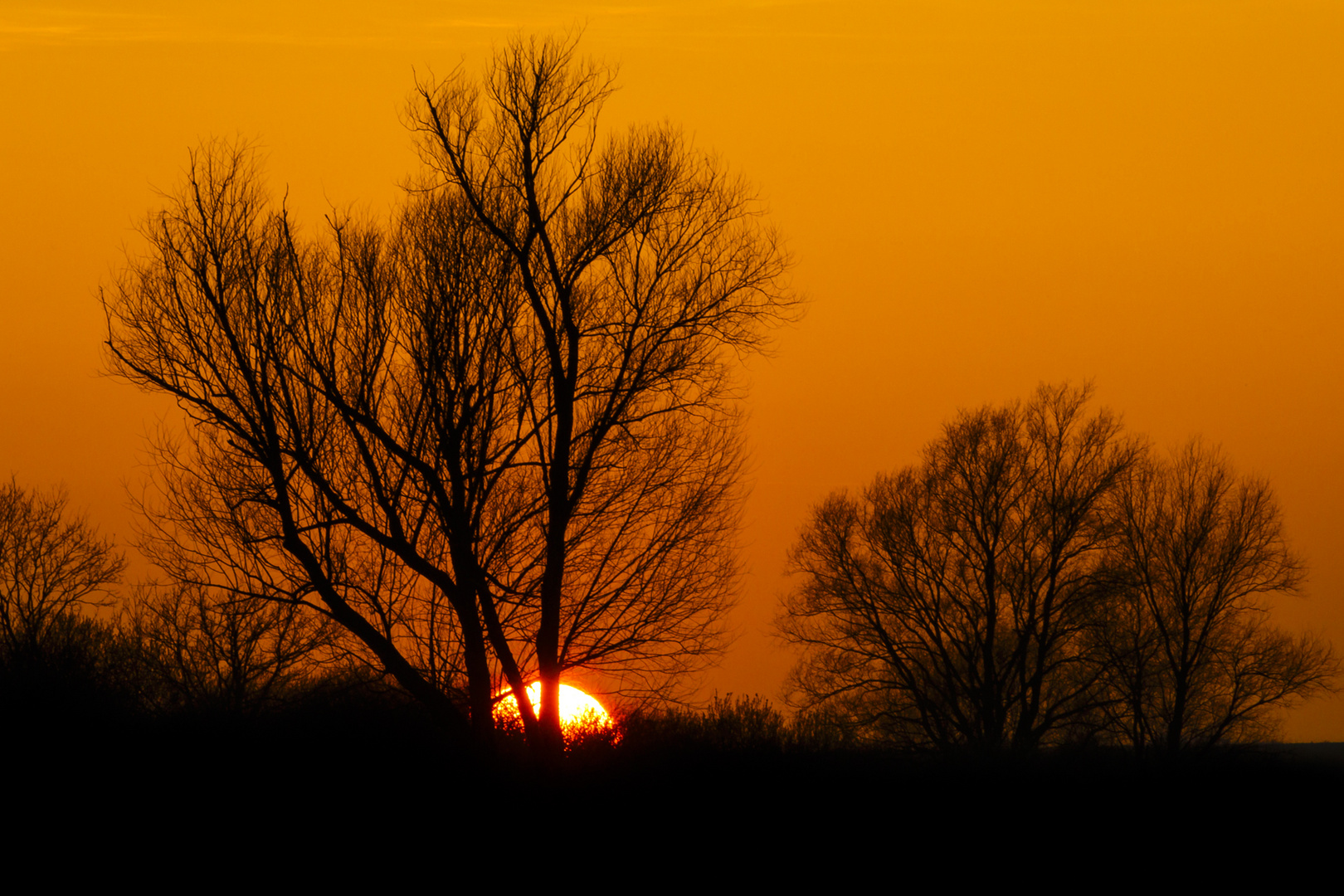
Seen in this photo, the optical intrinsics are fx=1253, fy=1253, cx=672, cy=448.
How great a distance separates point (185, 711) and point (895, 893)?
9.91 metres

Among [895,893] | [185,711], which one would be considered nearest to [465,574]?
[185,711]

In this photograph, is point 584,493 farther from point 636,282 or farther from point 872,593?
point 872,593

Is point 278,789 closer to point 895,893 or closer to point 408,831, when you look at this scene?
point 408,831

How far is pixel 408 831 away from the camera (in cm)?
1494

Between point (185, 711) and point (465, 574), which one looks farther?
Result: point (185, 711)

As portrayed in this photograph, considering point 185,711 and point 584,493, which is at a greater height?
point 584,493

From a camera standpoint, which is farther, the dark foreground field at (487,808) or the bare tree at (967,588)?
the bare tree at (967,588)

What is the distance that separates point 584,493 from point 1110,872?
813 cm

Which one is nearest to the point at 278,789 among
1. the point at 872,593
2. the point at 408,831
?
the point at 408,831

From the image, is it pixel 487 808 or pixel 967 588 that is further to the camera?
pixel 967 588

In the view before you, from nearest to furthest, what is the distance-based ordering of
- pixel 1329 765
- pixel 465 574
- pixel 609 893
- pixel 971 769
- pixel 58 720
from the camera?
pixel 609 893 < pixel 465 574 < pixel 58 720 < pixel 971 769 < pixel 1329 765

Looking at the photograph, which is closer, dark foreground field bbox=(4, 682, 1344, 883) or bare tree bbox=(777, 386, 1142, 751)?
dark foreground field bbox=(4, 682, 1344, 883)

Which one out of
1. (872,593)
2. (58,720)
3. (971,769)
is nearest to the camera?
(58,720)

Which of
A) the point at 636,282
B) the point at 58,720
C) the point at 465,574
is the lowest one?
the point at 58,720
